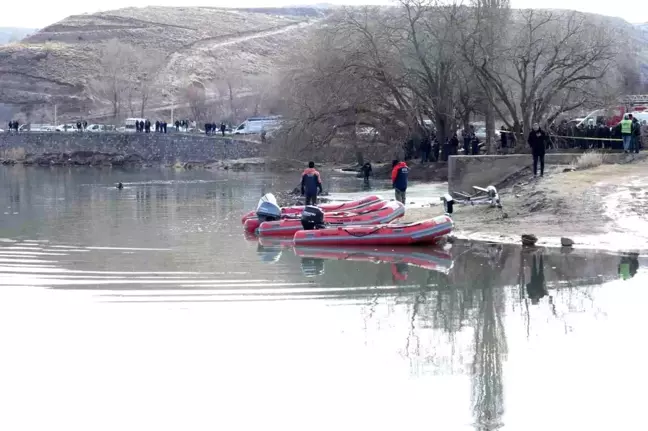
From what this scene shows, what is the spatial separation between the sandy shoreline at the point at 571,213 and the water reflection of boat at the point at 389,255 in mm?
1638

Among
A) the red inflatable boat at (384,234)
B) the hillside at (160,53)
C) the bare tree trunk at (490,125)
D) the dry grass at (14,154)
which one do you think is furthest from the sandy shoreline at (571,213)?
the hillside at (160,53)

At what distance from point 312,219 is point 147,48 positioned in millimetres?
112333

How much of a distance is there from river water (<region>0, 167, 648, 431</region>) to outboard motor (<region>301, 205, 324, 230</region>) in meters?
0.92

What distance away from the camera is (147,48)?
132 m

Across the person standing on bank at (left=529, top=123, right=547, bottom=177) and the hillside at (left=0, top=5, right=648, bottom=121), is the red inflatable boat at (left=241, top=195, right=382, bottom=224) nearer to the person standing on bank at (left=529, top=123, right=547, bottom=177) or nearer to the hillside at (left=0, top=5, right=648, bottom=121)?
the person standing on bank at (left=529, top=123, right=547, bottom=177)

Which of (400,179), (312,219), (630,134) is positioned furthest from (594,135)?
(312,219)

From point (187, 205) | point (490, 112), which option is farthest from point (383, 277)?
point (490, 112)

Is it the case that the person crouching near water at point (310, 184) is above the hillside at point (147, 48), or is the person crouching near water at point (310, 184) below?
below

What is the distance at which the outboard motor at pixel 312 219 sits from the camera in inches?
918

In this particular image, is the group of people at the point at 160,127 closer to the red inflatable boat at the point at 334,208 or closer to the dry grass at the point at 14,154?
the dry grass at the point at 14,154

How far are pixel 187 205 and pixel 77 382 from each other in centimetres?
2349

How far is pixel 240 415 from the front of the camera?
10602mm

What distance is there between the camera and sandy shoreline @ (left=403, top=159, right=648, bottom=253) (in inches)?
836

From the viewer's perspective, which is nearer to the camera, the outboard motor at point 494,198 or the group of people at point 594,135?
the outboard motor at point 494,198
